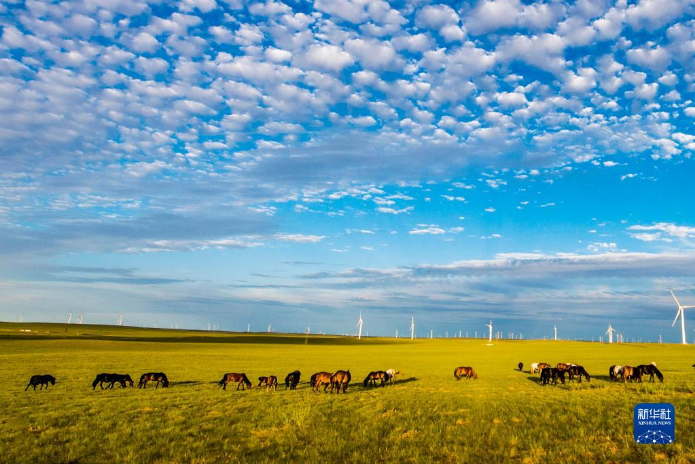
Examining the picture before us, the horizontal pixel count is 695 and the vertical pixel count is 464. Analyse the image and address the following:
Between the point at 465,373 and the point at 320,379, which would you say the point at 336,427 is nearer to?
the point at 320,379

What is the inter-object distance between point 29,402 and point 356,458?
20160mm

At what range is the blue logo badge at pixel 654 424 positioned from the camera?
9031 mm

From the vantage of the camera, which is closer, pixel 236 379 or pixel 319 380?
pixel 319 380

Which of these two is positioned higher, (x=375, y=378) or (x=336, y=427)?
(x=336, y=427)

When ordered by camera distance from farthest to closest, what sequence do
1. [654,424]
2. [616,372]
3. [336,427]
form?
[616,372] → [336,427] → [654,424]

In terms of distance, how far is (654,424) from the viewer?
30.0ft

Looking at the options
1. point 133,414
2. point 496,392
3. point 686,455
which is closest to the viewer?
point 686,455

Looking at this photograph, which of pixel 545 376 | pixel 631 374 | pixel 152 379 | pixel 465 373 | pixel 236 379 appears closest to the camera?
pixel 236 379

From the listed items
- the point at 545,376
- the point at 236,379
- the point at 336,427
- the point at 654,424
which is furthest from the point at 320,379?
the point at 654,424

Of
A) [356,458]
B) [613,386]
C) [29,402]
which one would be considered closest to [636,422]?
[356,458]

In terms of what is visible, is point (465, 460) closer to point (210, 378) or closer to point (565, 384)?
point (565, 384)

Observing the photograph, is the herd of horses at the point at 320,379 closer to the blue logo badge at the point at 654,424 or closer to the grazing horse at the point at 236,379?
the grazing horse at the point at 236,379

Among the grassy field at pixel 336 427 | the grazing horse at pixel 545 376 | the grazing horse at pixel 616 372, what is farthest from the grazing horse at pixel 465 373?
the grassy field at pixel 336 427

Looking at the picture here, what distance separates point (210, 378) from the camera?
1492 inches
